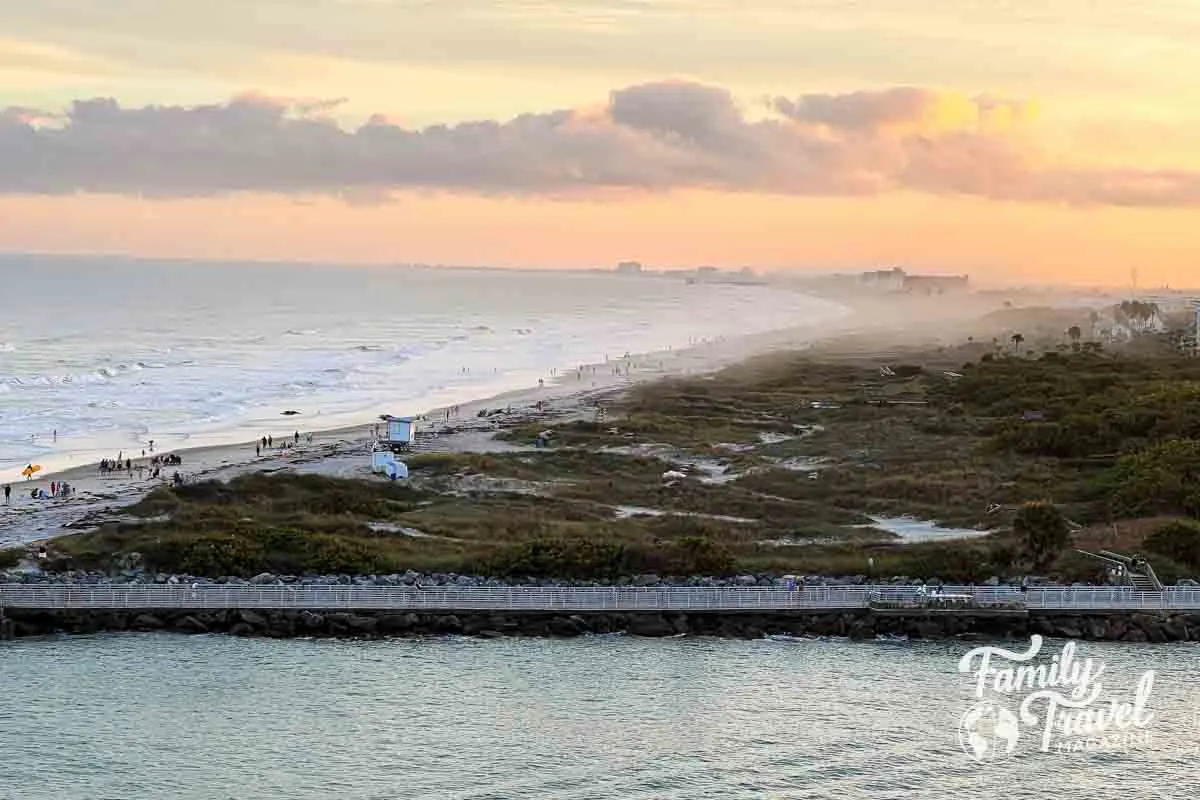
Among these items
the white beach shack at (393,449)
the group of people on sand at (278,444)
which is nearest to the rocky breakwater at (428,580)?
the white beach shack at (393,449)

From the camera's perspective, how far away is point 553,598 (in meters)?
47.0

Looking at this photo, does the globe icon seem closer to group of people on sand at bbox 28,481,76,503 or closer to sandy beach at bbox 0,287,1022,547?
sandy beach at bbox 0,287,1022,547

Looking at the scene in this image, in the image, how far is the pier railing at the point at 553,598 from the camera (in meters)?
46.0

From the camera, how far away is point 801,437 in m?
89.8

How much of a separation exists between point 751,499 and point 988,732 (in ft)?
98.7

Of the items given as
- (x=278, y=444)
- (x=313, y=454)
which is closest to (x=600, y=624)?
(x=313, y=454)

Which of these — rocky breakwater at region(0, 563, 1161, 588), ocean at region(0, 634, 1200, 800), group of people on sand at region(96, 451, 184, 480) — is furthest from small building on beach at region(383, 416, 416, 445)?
ocean at region(0, 634, 1200, 800)

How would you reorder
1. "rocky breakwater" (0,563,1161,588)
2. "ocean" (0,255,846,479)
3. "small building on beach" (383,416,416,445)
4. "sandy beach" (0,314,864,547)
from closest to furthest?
"rocky breakwater" (0,563,1161,588) < "sandy beach" (0,314,864,547) < "small building on beach" (383,416,416,445) < "ocean" (0,255,846,479)

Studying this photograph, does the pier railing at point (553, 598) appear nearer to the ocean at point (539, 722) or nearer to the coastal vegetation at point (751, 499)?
the ocean at point (539, 722)

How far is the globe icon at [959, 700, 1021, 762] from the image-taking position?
35.9 metres

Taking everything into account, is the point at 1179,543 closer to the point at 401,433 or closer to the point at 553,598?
the point at 553,598

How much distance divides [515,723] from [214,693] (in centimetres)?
845

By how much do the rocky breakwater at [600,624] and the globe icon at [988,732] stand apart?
7.10 metres

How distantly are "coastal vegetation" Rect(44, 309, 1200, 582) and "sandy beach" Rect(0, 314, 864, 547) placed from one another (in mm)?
2762
